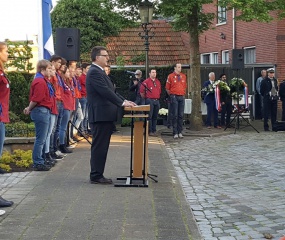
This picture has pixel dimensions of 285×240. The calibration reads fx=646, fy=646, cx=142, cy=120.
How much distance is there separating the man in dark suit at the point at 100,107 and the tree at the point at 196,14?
10.0 meters

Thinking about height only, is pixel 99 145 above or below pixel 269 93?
below

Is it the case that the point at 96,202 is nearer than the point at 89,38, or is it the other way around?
the point at 96,202

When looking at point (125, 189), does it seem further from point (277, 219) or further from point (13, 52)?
point (13, 52)

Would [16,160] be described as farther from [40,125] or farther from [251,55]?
[251,55]

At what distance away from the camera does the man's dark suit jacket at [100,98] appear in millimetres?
9133

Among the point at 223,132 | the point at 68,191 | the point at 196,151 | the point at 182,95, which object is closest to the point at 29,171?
the point at 68,191

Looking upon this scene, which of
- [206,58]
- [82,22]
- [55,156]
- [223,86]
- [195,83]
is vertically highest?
[82,22]

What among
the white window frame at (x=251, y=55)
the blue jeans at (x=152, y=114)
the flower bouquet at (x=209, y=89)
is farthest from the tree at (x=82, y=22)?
the blue jeans at (x=152, y=114)

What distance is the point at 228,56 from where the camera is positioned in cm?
3362

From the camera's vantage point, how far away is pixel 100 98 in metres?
9.21

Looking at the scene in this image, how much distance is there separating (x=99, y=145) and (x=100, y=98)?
0.69 m

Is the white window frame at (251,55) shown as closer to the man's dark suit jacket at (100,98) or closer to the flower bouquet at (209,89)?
the flower bouquet at (209,89)

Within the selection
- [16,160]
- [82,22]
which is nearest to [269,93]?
[16,160]

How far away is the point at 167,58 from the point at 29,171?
84.1 feet
